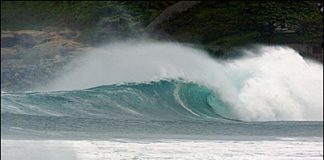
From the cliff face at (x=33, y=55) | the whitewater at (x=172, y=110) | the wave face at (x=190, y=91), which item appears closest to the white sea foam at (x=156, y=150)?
the whitewater at (x=172, y=110)

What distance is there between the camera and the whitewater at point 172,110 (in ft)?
35.3

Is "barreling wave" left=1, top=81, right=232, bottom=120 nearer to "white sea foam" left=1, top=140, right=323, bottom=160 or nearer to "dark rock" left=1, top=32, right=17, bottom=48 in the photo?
"white sea foam" left=1, top=140, right=323, bottom=160

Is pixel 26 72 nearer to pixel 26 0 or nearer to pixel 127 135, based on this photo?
pixel 26 0

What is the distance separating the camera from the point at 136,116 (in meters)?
15.7

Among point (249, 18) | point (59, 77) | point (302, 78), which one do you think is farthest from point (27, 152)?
point (249, 18)

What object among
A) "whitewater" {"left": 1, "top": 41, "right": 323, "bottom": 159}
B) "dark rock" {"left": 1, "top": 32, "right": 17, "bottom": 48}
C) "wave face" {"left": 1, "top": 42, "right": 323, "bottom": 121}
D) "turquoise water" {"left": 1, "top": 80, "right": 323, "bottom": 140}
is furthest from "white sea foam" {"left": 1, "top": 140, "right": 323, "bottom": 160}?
"dark rock" {"left": 1, "top": 32, "right": 17, "bottom": 48}

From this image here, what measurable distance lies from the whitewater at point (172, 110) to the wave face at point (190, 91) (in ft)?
0.11

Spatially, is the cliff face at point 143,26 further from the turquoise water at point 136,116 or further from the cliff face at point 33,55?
the turquoise water at point 136,116

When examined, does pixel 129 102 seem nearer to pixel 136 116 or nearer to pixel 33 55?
pixel 136 116

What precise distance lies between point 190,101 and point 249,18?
18.5 meters

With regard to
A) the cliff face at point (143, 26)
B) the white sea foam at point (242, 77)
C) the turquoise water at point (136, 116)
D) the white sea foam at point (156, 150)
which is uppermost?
the cliff face at point (143, 26)

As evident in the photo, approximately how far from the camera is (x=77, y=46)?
105 feet

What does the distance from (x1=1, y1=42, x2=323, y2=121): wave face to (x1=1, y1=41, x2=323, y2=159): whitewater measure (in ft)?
0.11

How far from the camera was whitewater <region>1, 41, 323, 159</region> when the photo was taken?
35.3 ft
